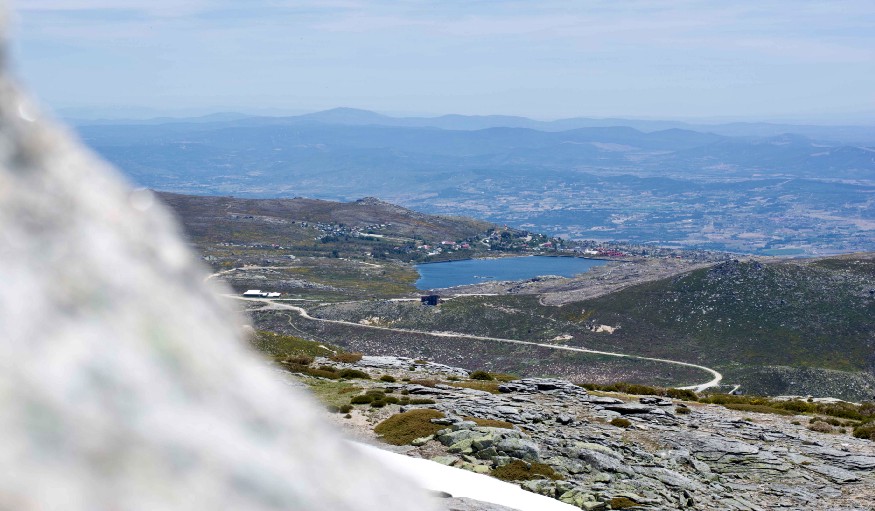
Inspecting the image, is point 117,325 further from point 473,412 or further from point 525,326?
point 525,326

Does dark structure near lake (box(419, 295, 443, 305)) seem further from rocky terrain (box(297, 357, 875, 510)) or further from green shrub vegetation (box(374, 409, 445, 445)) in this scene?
green shrub vegetation (box(374, 409, 445, 445))

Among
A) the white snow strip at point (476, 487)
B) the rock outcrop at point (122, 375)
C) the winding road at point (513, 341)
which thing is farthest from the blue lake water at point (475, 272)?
the rock outcrop at point (122, 375)

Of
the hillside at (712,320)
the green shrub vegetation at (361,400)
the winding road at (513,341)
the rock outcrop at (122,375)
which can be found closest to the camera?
the rock outcrop at (122,375)

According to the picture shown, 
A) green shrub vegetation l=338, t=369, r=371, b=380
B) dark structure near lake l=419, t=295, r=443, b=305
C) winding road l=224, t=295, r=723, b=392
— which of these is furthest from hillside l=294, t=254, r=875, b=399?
green shrub vegetation l=338, t=369, r=371, b=380

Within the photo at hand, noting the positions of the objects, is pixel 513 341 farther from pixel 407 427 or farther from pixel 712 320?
pixel 407 427

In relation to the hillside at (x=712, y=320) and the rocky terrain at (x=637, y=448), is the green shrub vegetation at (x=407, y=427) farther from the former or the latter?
the hillside at (x=712, y=320)

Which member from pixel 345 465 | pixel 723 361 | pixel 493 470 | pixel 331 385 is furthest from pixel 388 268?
pixel 345 465

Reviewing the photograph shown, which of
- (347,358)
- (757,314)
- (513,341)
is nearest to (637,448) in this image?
(347,358)
